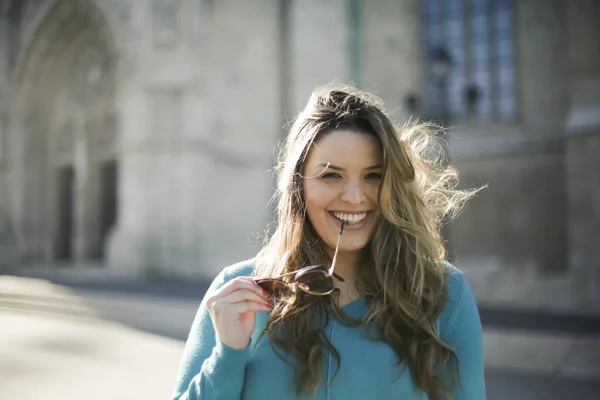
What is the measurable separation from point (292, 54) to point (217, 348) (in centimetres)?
1479

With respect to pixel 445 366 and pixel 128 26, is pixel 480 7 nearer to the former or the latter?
pixel 128 26

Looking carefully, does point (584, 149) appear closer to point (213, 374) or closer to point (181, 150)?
point (181, 150)

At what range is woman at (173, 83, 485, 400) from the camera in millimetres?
1402

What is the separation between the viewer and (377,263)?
1.59 meters

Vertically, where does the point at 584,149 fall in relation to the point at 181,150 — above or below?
below

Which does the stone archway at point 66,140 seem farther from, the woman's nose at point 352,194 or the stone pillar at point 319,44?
the woman's nose at point 352,194

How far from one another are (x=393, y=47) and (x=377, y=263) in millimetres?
14265

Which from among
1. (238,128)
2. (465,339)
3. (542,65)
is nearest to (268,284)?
(465,339)

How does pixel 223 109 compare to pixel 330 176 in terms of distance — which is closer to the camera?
pixel 330 176

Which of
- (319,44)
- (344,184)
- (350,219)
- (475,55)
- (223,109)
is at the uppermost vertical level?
(319,44)

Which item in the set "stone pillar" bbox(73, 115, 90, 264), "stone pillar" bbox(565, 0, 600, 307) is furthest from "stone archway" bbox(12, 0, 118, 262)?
"stone pillar" bbox(565, 0, 600, 307)

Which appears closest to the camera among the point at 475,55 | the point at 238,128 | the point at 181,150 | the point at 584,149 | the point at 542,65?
the point at 584,149

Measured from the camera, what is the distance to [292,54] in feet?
50.6

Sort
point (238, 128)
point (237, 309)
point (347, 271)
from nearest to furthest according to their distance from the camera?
point (237, 309) < point (347, 271) < point (238, 128)
